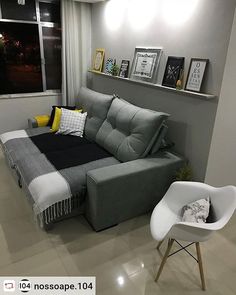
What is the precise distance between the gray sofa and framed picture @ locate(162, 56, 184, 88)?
14.6 inches

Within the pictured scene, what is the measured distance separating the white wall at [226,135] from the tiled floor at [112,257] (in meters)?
0.51

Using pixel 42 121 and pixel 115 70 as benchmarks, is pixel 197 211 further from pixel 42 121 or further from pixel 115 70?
pixel 42 121

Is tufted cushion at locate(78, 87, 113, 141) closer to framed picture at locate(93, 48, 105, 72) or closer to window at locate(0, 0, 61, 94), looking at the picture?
framed picture at locate(93, 48, 105, 72)

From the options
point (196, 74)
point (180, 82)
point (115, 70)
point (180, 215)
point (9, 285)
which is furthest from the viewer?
point (115, 70)

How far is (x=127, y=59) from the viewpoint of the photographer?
312cm

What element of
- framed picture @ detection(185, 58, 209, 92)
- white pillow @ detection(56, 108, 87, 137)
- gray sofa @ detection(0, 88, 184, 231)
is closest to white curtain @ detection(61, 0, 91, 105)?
white pillow @ detection(56, 108, 87, 137)

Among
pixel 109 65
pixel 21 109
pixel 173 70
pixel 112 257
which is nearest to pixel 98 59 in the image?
pixel 109 65

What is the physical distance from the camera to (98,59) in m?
3.71

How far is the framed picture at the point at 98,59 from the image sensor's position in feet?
11.9

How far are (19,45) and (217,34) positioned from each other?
291 centimetres

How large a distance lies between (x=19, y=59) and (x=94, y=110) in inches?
63.1

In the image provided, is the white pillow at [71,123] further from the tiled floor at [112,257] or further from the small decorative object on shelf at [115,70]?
the tiled floor at [112,257]

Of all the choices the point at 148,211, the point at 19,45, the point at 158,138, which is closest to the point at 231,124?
the point at 158,138

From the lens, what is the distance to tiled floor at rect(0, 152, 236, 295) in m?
1.76
